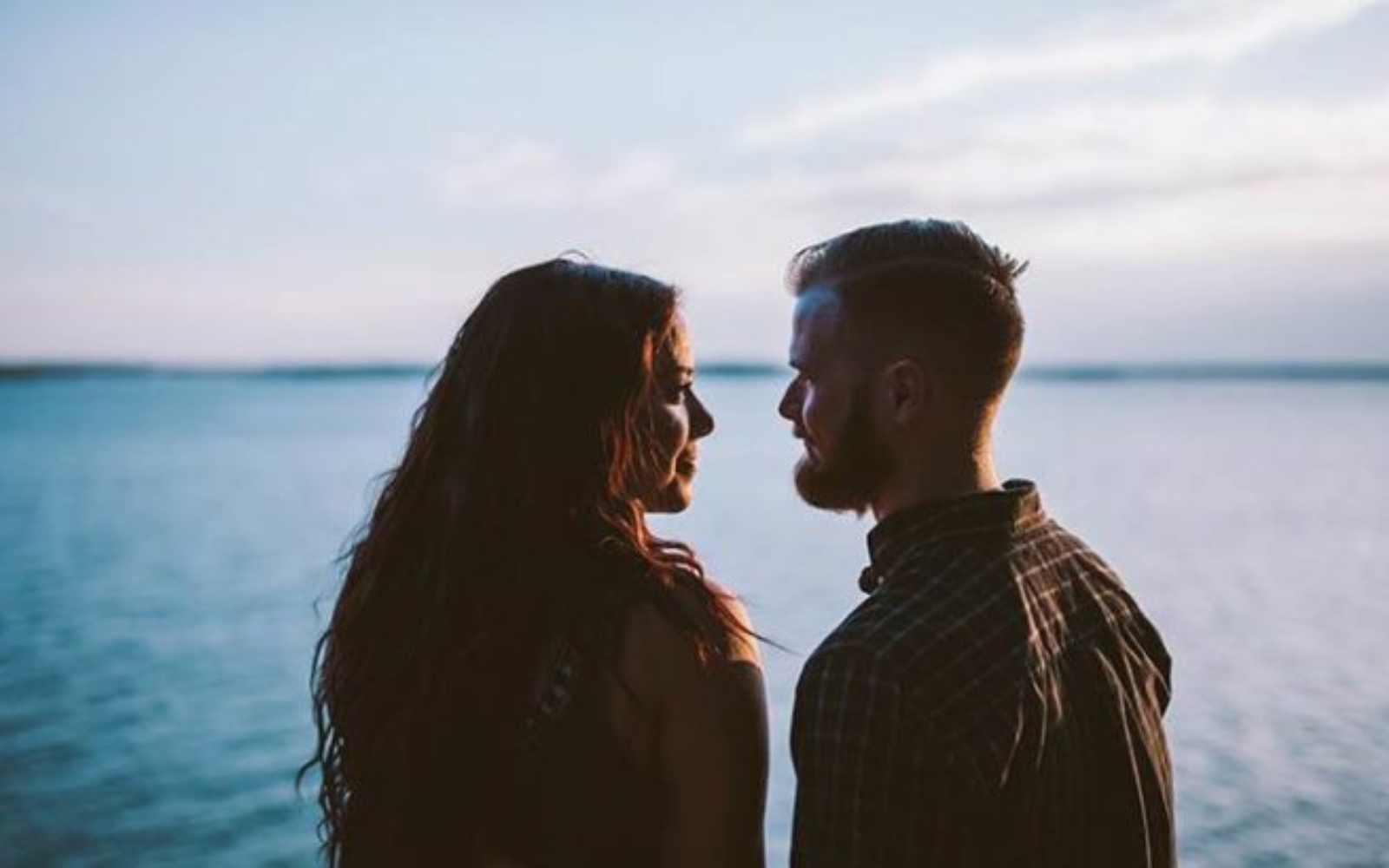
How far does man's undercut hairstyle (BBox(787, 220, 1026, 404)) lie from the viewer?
8.61 feet

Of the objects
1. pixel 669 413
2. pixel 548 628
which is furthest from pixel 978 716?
pixel 669 413

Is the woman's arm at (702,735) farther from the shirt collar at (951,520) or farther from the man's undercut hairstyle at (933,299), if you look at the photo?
the man's undercut hairstyle at (933,299)

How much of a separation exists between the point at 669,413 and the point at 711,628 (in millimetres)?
486

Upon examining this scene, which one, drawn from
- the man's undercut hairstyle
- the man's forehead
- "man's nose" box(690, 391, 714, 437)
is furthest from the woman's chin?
the man's undercut hairstyle

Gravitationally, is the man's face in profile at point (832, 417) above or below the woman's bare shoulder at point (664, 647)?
above

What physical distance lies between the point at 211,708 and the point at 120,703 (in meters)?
0.90

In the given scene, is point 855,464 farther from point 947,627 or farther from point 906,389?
point 947,627

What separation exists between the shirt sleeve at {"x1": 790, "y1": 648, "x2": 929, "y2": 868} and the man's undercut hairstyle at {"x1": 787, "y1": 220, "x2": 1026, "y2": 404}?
0.61 metres

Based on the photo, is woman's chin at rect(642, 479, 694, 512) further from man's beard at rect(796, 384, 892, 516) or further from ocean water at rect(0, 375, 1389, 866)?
ocean water at rect(0, 375, 1389, 866)

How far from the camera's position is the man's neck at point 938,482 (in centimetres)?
257

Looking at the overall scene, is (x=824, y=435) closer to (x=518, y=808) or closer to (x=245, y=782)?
(x=518, y=808)

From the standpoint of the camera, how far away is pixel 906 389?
261 centimetres

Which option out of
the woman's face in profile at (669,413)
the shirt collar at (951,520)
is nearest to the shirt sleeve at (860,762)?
the shirt collar at (951,520)

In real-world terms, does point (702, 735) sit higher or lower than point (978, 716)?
lower
